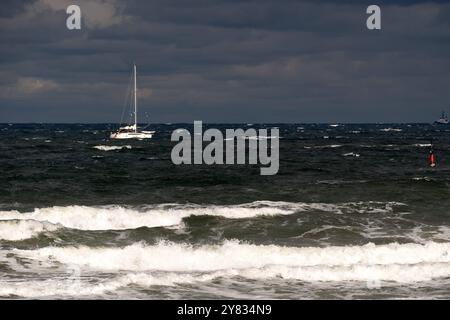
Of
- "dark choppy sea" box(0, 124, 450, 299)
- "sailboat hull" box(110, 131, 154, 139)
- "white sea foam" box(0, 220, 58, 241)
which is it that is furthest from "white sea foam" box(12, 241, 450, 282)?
"sailboat hull" box(110, 131, 154, 139)

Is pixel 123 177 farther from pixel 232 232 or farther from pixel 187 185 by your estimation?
pixel 232 232

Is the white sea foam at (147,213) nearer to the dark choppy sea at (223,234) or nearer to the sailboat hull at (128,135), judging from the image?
the dark choppy sea at (223,234)

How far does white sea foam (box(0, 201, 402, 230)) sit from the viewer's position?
30766 mm

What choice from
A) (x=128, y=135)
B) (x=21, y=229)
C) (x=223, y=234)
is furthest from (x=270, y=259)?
(x=128, y=135)

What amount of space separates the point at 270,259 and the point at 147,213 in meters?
10.1

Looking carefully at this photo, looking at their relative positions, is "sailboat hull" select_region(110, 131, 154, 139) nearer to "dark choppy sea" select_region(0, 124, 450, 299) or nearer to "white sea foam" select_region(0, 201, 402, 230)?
"dark choppy sea" select_region(0, 124, 450, 299)

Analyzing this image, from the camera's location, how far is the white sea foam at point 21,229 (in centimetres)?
2611

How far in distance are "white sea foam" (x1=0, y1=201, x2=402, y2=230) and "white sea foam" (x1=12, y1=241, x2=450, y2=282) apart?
19.3ft

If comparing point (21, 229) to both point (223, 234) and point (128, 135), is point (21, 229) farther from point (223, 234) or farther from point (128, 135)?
point (128, 135)

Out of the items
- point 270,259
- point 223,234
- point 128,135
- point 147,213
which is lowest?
point 270,259

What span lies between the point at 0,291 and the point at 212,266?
7.56 m

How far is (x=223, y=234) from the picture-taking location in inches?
1110

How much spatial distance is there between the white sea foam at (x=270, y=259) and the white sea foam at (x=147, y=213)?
588 cm
